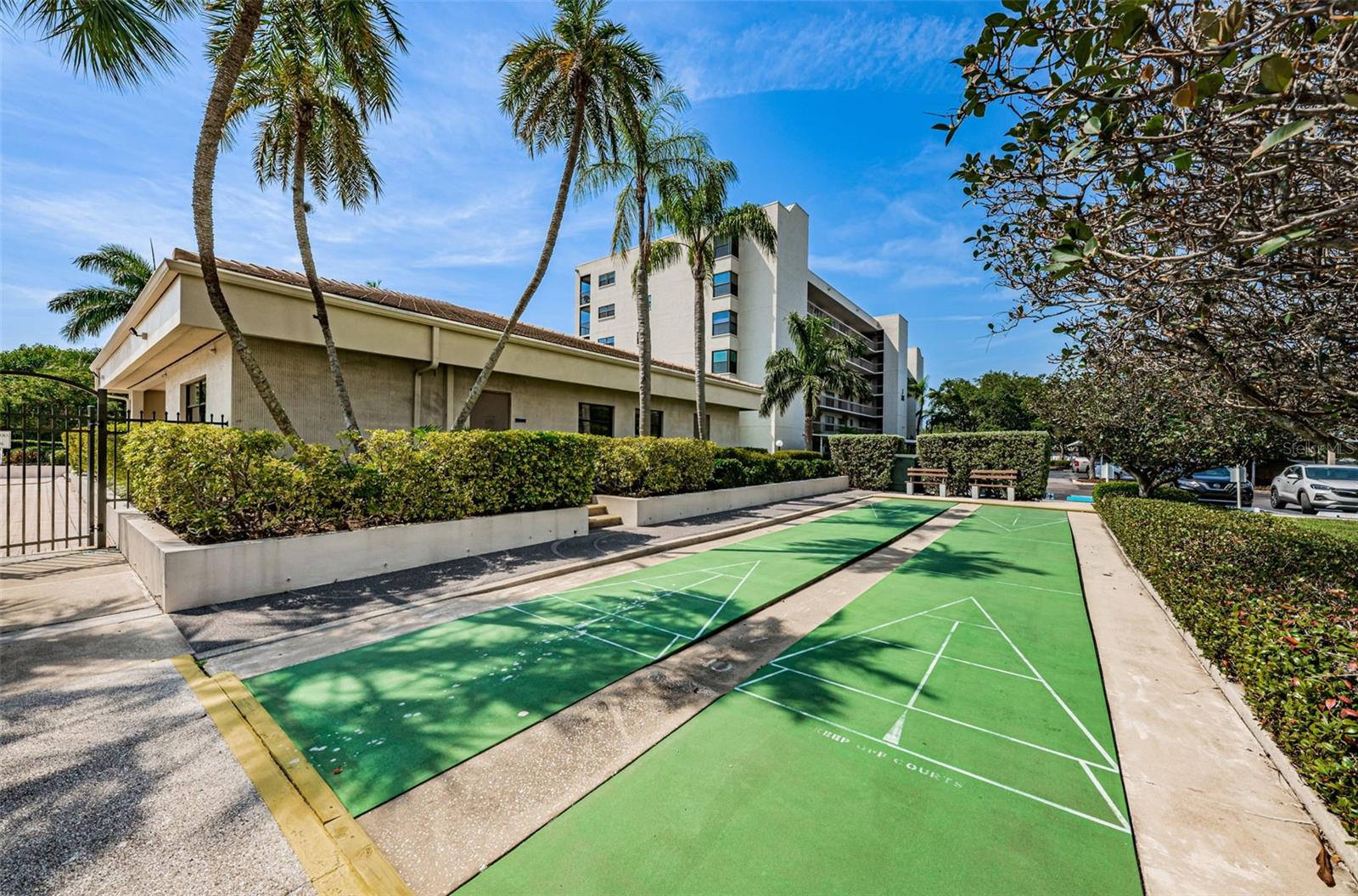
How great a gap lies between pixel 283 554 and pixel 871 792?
7095mm

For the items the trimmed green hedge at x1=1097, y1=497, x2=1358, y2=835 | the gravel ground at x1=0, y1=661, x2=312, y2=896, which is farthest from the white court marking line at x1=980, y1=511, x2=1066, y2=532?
the gravel ground at x1=0, y1=661, x2=312, y2=896

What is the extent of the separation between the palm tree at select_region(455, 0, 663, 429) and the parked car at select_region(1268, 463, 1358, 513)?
24231 mm

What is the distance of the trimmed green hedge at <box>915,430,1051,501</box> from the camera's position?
65.4ft

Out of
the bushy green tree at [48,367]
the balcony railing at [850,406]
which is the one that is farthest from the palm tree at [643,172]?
the bushy green tree at [48,367]

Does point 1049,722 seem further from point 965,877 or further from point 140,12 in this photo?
point 140,12

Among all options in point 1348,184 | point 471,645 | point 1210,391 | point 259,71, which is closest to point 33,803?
point 471,645

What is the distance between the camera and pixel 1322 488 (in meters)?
16.5

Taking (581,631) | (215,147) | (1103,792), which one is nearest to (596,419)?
(215,147)

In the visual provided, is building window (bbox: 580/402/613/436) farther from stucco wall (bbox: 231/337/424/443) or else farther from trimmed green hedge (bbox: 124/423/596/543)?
trimmed green hedge (bbox: 124/423/596/543)

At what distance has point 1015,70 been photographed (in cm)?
339

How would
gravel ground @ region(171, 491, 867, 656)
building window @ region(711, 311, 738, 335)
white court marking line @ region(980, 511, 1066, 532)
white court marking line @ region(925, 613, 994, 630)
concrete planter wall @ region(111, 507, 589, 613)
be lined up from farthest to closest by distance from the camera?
building window @ region(711, 311, 738, 335) < white court marking line @ region(980, 511, 1066, 532) < white court marking line @ region(925, 613, 994, 630) < concrete planter wall @ region(111, 507, 589, 613) < gravel ground @ region(171, 491, 867, 656)

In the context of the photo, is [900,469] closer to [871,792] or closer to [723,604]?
[723,604]

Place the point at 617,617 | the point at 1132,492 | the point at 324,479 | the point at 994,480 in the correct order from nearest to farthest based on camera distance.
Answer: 1. the point at 617,617
2. the point at 324,479
3. the point at 1132,492
4. the point at 994,480

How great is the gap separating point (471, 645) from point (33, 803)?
8.72 feet
